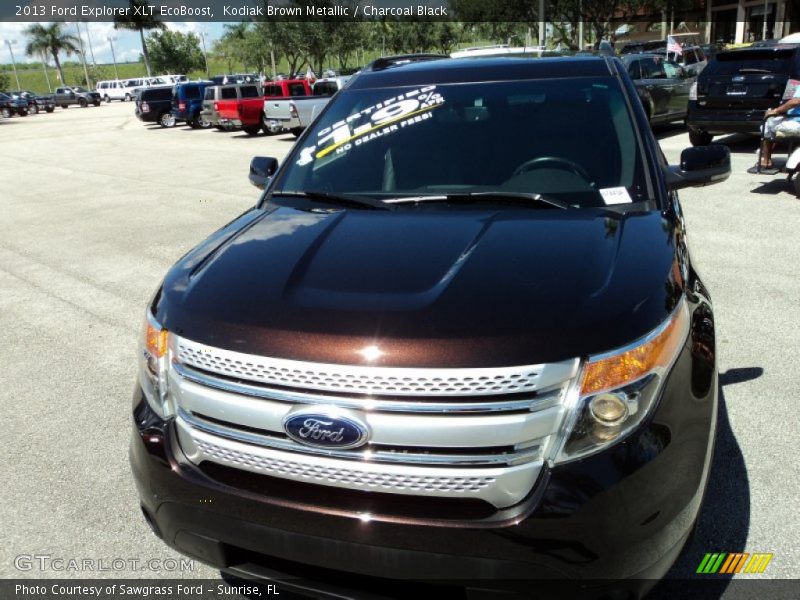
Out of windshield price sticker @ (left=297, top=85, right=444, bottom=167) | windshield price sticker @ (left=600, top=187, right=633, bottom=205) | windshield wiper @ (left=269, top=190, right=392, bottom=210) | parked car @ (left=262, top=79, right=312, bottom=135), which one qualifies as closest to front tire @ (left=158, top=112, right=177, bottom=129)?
parked car @ (left=262, top=79, right=312, bottom=135)

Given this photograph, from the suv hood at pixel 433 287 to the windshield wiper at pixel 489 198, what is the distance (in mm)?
114

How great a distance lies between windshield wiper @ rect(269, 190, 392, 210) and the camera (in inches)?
118

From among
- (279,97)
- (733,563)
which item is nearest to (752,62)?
(733,563)

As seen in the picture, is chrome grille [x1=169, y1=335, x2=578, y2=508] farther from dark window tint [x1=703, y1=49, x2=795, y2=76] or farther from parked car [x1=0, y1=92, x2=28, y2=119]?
parked car [x1=0, y1=92, x2=28, y2=119]

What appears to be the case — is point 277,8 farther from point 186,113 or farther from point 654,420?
point 654,420

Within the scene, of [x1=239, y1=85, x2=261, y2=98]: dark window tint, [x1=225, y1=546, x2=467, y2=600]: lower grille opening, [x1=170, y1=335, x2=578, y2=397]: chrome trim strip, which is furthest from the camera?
[x1=239, y1=85, x2=261, y2=98]: dark window tint

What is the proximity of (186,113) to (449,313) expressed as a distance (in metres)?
28.0

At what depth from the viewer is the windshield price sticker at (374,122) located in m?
3.54

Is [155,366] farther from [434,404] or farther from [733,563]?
[733,563]

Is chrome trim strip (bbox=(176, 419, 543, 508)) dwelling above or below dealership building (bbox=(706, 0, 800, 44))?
below

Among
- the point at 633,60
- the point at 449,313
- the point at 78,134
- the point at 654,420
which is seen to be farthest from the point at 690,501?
the point at 78,134

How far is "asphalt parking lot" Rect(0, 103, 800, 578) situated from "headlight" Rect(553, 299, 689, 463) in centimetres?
102

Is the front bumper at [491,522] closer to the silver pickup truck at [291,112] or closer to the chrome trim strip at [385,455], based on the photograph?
the chrome trim strip at [385,455]

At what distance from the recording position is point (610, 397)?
1.87 metres
